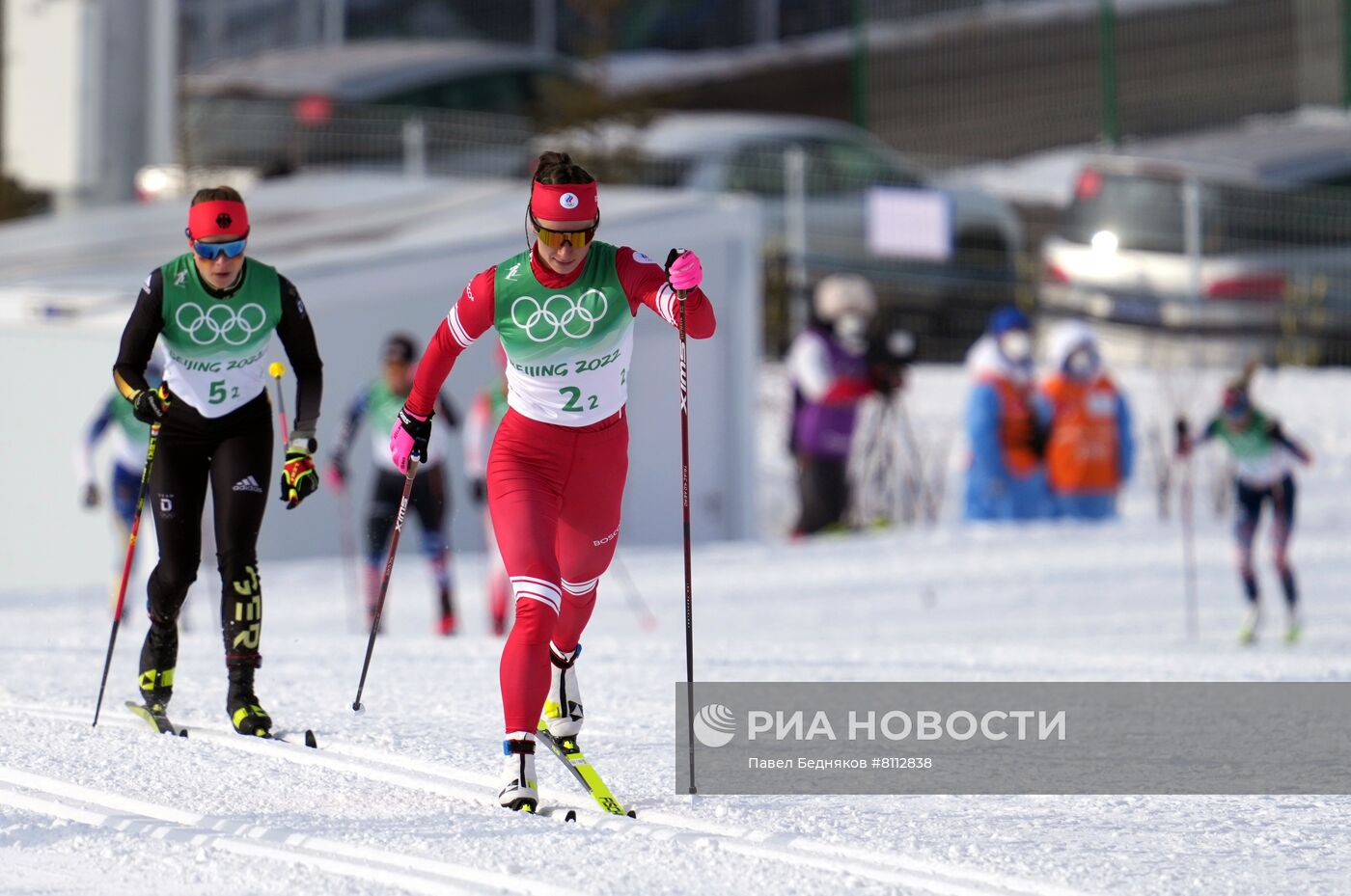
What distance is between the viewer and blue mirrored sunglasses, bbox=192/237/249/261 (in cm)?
725

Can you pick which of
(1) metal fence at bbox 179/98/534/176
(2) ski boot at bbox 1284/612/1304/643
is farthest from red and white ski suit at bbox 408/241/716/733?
(1) metal fence at bbox 179/98/534/176

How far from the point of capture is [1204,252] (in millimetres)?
19672

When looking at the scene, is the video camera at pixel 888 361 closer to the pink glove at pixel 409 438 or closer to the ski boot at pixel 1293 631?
the ski boot at pixel 1293 631

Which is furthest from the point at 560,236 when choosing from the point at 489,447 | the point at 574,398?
the point at 489,447

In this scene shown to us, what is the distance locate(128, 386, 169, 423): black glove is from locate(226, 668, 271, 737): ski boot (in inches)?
33.4

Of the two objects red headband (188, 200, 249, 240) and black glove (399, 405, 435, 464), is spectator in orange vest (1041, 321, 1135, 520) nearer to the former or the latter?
red headband (188, 200, 249, 240)

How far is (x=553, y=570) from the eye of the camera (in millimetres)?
6320

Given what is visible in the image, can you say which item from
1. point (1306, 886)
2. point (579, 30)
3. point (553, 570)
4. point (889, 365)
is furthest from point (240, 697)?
point (579, 30)

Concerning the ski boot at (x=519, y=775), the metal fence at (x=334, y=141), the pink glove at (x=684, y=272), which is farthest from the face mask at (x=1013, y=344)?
the ski boot at (x=519, y=775)

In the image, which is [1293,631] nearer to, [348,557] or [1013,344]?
[1013,344]

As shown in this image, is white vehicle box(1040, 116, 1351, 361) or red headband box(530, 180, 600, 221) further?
white vehicle box(1040, 116, 1351, 361)

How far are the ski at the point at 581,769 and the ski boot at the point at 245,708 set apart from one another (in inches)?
38.6

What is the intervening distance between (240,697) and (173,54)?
40.7 ft

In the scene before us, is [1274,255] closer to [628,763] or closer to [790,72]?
[790,72]
